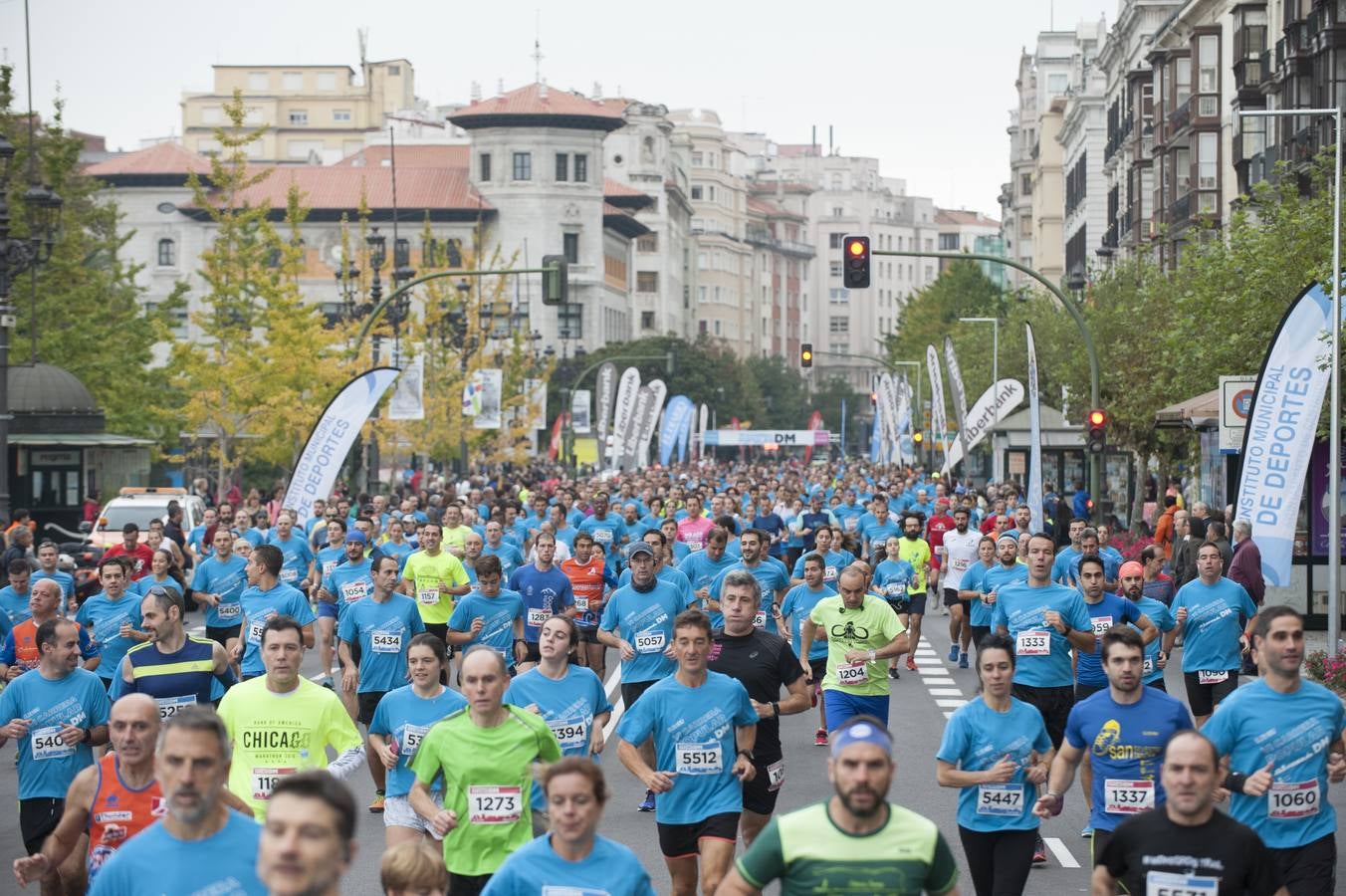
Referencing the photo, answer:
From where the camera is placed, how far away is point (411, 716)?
9602 mm

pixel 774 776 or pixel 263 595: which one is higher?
pixel 263 595

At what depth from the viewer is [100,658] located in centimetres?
1379

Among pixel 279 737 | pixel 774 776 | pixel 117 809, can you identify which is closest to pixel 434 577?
pixel 774 776

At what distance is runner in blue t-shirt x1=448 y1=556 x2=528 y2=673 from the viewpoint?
14625 mm

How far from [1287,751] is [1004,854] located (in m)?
1.37

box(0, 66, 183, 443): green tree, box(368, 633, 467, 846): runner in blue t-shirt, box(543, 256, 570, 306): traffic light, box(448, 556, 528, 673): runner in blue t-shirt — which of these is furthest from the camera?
box(0, 66, 183, 443): green tree

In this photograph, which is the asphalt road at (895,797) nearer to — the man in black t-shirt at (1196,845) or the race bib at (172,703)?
the race bib at (172,703)

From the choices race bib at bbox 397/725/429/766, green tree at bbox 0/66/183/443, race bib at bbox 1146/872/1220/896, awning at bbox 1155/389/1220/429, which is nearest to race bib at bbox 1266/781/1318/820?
race bib at bbox 1146/872/1220/896

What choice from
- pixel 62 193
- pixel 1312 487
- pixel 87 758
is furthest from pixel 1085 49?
pixel 87 758

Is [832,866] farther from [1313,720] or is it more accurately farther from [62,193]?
[62,193]

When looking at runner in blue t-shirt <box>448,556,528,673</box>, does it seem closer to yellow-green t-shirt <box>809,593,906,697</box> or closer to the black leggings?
yellow-green t-shirt <box>809,593,906,697</box>

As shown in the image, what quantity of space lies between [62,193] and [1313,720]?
162 ft

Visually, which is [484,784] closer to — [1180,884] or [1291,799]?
[1180,884]

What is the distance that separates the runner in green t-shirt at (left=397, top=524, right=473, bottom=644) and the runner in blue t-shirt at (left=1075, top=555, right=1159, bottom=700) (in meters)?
5.82
